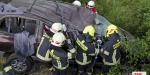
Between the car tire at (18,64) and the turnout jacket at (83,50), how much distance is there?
1213 mm

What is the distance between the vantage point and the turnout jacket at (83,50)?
5469 millimetres

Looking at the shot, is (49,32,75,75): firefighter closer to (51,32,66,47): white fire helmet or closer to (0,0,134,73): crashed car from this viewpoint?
(51,32,66,47): white fire helmet

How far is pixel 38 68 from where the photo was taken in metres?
6.63

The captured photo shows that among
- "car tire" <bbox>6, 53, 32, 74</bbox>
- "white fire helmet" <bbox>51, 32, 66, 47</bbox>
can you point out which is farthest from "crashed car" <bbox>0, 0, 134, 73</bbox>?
"white fire helmet" <bbox>51, 32, 66, 47</bbox>

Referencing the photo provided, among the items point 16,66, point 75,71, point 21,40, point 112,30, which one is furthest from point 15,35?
point 112,30

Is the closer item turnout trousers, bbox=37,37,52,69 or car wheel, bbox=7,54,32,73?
turnout trousers, bbox=37,37,52,69

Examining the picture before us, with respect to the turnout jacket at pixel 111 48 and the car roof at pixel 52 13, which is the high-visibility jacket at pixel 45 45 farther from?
the turnout jacket at pixel 111 48

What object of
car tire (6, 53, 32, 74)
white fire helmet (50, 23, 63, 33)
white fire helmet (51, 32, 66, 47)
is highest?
white fire helmet (50, 23, 63, 33)

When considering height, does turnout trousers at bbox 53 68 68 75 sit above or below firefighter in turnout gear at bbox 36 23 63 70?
below

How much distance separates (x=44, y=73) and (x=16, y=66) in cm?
78

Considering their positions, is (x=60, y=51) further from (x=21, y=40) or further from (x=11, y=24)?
(x=11, y=24)

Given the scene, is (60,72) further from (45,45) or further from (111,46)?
(111,46)

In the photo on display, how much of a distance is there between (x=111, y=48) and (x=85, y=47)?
573 mm

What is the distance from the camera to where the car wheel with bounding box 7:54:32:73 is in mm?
6086
